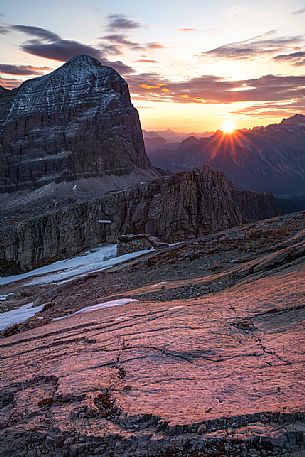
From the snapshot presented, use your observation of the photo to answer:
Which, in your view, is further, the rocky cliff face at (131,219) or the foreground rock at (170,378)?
the rocky cliff face at (131,219)

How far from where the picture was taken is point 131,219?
3314 inches

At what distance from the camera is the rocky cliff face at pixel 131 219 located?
78.2 metres

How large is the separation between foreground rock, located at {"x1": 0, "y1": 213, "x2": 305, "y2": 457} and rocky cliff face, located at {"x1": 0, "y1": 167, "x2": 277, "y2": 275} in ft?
189

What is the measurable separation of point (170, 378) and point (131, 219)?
248 feet

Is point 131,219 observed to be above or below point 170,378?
below

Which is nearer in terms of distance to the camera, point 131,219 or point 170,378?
point 170,378

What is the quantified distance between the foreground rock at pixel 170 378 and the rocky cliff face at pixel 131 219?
57.7m

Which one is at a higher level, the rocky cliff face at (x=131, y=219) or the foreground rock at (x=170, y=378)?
the foreground rock at (x=170, y=378)

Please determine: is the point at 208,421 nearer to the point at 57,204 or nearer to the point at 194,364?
the point at 194,364

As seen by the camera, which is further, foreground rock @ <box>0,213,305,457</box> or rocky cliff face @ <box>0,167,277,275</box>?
rocky cliff face @ <box>0,167,277,275</box>

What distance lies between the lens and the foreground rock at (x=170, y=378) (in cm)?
662

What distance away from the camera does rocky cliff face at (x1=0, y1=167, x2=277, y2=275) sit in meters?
78.2

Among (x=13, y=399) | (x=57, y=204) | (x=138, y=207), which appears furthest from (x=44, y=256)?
(x=13, y=399)

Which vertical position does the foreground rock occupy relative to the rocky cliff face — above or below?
above
